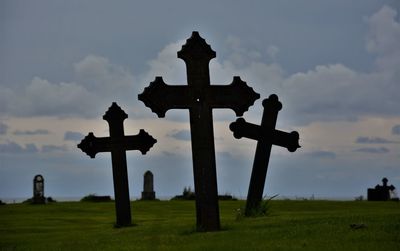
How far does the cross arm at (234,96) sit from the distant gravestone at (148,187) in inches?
998

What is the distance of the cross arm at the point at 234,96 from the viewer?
16.5 m

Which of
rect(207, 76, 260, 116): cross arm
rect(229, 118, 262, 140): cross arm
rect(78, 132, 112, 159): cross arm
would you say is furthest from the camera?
rect(78, 132, 112, 159): cross arm

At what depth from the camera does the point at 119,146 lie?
70.2ft

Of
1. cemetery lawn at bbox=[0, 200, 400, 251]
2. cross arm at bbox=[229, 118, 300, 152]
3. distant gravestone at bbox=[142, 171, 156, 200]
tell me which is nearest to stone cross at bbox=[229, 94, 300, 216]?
cross arm at bbox=[229, 118, 300, 152]

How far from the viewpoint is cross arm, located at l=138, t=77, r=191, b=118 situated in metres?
16.3

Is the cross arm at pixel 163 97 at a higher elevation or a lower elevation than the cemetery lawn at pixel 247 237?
higher

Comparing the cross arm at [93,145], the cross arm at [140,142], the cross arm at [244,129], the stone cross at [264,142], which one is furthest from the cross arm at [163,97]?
the cross arm at [93,145]

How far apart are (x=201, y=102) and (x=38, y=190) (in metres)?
26.5

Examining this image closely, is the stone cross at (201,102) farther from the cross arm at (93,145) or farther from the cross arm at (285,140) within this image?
the cross arm at (93,145)

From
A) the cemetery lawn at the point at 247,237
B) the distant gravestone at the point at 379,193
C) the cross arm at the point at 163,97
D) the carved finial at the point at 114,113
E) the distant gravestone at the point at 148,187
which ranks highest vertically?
the carved finial at the point at 114,113

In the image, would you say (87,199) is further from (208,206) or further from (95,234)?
(208,206)

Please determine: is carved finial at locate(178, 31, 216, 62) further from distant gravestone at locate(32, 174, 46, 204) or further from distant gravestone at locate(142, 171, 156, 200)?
distant gravestone at locate(142, 171, 156, 200)

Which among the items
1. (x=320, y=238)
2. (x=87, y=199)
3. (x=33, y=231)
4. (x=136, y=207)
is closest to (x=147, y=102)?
(x=320, y=238)

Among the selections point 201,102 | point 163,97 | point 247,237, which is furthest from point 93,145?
point 247,237
